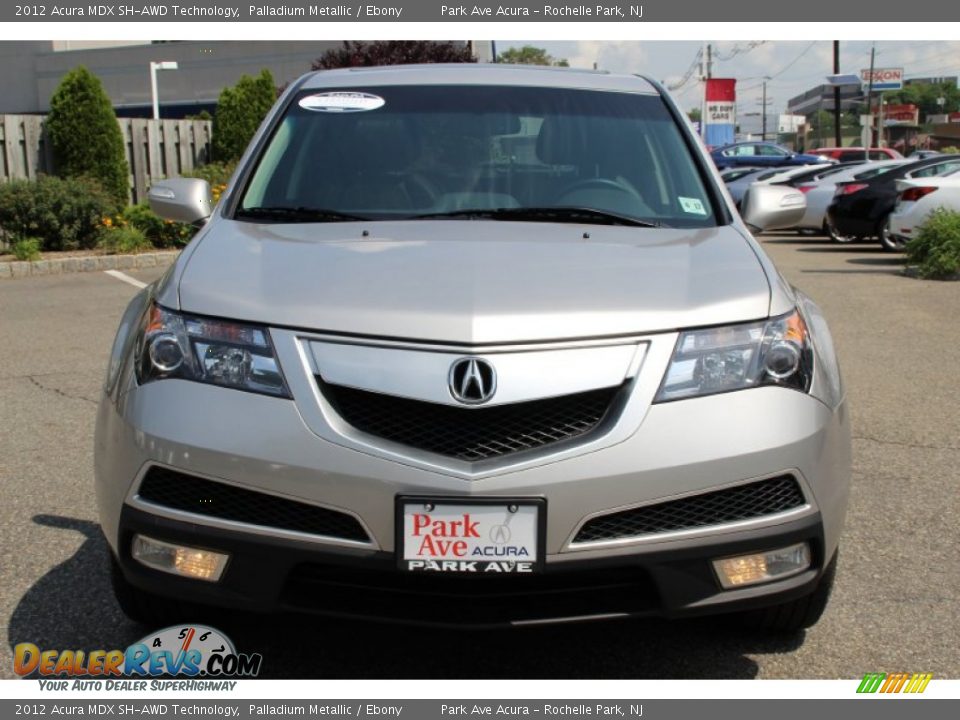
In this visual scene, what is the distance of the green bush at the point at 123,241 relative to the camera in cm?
1497

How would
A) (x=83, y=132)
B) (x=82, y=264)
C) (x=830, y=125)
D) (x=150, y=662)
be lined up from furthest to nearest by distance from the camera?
(x=830, y=125) < (x=83, y=132) < (x=82, y=264) < (x=150, y=662)

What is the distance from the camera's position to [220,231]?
3.61 meters

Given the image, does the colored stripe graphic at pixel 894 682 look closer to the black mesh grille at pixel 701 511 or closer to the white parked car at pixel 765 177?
the black mesh grille at pixel 701 511

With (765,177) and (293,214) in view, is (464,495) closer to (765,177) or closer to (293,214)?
(293,214)

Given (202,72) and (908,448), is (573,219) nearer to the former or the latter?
(908,448)

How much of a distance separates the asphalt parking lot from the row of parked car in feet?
25.6

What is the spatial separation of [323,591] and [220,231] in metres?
1.29

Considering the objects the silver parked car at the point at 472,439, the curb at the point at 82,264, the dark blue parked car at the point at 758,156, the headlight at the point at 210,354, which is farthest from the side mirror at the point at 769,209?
the dark blue parked car at the point at 758,156

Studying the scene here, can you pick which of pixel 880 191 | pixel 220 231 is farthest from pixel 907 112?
pixel 220 231

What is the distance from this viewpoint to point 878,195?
17.6 m

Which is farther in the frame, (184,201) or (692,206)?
(184,201)

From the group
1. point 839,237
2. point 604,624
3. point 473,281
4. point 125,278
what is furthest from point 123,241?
point 473,281

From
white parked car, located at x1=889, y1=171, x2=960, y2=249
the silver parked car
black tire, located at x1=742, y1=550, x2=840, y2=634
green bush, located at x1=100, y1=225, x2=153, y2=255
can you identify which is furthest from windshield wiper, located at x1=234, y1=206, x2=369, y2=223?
white parked car, located at x1=889, y1=171, x2=960, y2=249

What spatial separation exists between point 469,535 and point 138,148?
1802 centimetres
